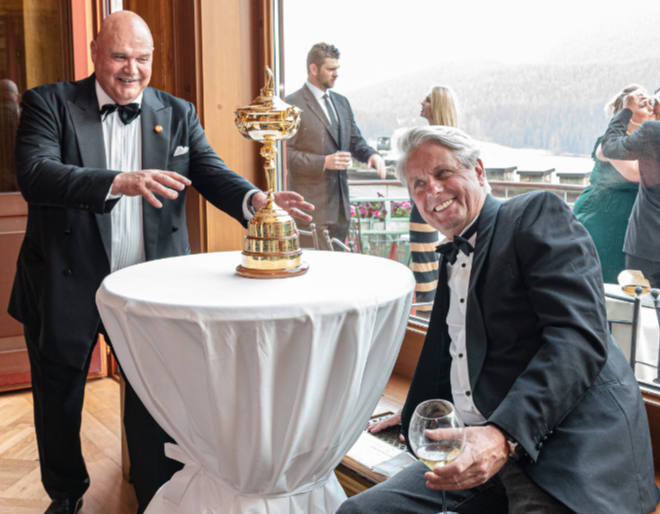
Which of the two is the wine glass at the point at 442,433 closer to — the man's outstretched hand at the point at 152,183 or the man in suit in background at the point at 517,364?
the man in suit in background at the point at 517,364

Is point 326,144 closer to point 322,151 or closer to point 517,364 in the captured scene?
point 322,151

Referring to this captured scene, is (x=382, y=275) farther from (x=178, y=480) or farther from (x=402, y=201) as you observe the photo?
(x=402, y=201)

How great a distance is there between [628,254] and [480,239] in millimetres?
845

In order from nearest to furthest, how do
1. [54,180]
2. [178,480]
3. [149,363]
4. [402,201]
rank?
[149,363] → [178,480] → [54,180] → [402,201]

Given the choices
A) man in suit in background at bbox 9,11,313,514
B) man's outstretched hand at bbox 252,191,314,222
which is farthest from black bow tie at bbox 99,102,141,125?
man's outstretched hand at bbox 252,191,314,222

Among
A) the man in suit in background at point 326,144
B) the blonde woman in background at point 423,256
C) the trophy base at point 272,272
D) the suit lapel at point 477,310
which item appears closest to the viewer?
the suit lapel at point 477,310

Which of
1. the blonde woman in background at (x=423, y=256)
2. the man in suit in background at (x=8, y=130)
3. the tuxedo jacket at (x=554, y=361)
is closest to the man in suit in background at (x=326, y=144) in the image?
the blonde woman in background at (x=423, y=256)

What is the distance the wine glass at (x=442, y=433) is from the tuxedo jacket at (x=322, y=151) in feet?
6.31

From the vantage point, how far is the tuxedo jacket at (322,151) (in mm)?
3068

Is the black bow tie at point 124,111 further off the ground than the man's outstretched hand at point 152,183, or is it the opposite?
the black bow tie at point 124,111

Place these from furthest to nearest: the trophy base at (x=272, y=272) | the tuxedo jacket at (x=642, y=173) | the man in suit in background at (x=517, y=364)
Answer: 1. the tuxedo jacket at (x=642, y=173)
2. the trophy base at (x=272, y=272)
3. the man in suit in background at (x=517, y=364)

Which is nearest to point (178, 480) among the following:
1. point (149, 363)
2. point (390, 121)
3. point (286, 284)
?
point (149, 363)

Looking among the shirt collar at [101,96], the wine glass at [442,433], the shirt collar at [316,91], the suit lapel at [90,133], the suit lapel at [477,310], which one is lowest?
the wine glass at [442,433]

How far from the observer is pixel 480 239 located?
5.08ft
